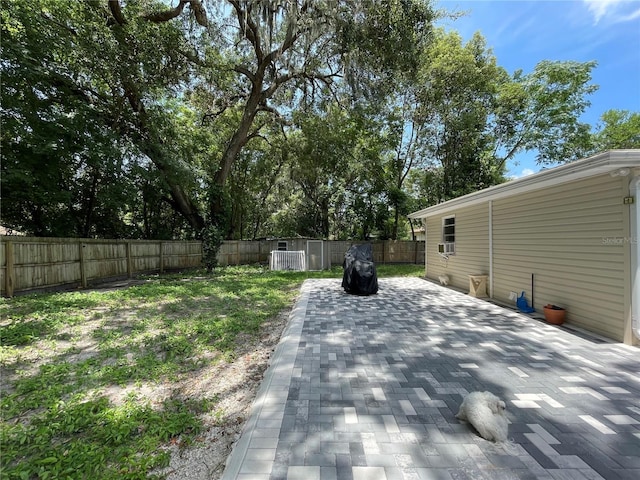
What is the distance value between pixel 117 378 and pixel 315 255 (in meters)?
10.9

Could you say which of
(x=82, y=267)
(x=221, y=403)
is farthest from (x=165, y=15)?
(x=221, y=403)

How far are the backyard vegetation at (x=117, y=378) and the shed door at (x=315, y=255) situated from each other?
7880 millimetres

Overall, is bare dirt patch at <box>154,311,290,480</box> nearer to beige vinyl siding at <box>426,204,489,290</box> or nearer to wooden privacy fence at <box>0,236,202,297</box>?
beige vinyl siding at <box>426,204,489,290</box>

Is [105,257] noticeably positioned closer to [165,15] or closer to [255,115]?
[165,15]

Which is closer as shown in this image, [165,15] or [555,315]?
[555,315]

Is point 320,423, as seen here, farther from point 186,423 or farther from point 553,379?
point 553,379

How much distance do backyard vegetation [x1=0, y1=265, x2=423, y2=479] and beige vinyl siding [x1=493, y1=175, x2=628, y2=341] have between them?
4.42 meters

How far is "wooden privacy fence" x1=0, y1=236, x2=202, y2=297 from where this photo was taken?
5652 millimetres

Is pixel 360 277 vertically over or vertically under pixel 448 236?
under

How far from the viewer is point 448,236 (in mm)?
8297

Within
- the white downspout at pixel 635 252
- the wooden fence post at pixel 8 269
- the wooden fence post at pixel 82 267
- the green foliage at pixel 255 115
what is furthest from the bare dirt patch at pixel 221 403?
the green foliage at pixel 255 115

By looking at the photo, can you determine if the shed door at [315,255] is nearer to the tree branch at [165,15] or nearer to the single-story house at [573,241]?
the single-story house at [573,241]

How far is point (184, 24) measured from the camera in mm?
8570

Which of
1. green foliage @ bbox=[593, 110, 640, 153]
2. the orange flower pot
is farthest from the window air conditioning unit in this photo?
green foliage @ bbox=[593, 110, 640, 153]
